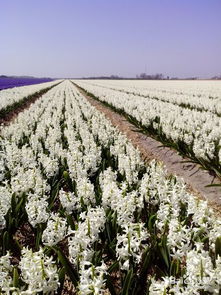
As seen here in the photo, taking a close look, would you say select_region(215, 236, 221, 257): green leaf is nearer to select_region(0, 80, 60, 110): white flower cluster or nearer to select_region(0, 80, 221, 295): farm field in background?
select_region(0, 80, 221, 295): farm field in background

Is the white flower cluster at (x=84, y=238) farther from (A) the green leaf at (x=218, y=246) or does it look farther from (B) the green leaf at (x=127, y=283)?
(A) the green leaf at (x=218, y=246)

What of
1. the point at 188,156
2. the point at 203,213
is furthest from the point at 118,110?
the point at 203,213

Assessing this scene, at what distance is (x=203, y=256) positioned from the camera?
9.16 ft

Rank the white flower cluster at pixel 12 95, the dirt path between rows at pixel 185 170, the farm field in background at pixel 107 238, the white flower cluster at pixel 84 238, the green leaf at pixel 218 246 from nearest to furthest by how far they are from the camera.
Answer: the farm field in background at pixel 107 238, the white flower cluster at pixel 84 238, the green leaf at pixel 218 246, the dirt path between rows at pixel 185 170, the white flower cluster at pixel 12 95

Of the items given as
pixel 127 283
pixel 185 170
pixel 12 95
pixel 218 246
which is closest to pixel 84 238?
pixel 127 283

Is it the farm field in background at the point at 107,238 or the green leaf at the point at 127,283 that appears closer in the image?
the farm field in background at the point at 107,238

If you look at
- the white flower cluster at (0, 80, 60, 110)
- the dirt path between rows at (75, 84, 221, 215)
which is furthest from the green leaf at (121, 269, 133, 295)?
the white flower cluster at (0, 80, 60, 110)

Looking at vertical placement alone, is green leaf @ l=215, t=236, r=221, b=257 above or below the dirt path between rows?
above

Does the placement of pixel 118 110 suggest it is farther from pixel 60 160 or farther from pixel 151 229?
pixel 151 229

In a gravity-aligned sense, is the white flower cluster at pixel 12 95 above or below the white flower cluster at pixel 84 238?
above

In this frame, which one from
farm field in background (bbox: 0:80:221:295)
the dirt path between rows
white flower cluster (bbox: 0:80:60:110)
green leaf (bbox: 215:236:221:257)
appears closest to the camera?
farm field in background (bbox: 0:80:221:295)

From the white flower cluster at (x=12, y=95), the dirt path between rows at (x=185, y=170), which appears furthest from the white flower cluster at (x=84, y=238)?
the white flower cluster at (x=12, y=95)

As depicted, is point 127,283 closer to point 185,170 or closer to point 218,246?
point 218,246

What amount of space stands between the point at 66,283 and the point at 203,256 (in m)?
2.24
